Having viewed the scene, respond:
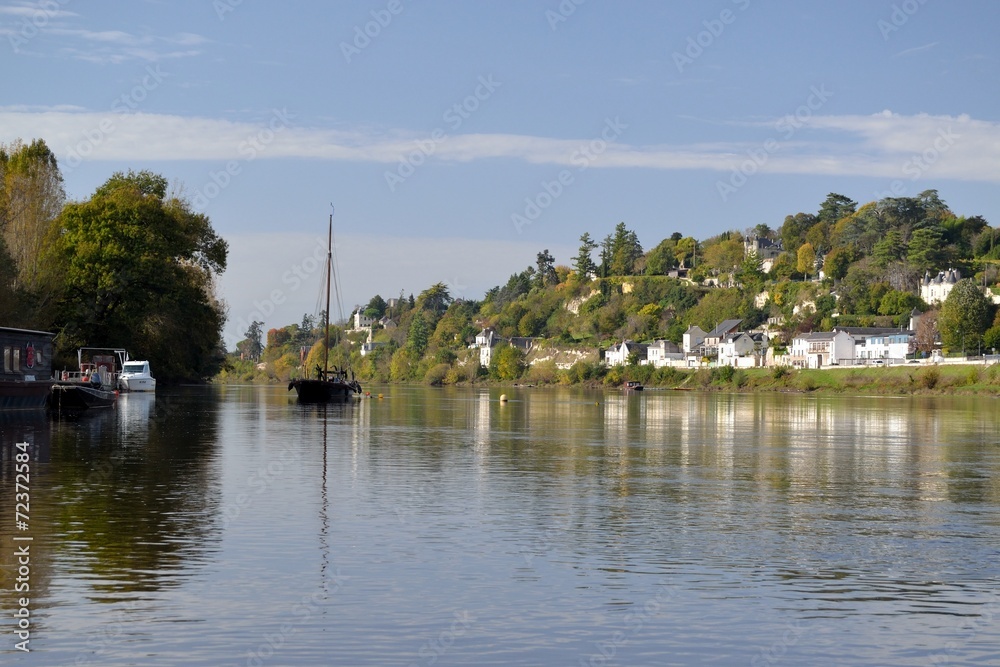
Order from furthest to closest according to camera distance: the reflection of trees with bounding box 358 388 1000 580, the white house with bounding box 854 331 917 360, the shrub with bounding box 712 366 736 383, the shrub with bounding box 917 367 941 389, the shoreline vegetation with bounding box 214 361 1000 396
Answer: the shrub with bounding box 712 366 736 383 < the white house with bounding box 854 331 917 360 < the shrub with bounding box 917 367 941 389 < the shoreline vegetation with bounding box 214 361 1000 396 < the reflection of trees with bounding box 358 388 1000 580

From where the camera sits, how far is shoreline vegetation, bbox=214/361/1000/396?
433ft

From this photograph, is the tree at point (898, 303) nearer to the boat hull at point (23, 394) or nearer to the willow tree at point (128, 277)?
the willow tree at point (128, 277)

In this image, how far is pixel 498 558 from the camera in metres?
19.2

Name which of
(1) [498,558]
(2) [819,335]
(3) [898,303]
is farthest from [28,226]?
(3) [898,303]

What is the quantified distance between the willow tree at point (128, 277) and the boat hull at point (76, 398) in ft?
36.2

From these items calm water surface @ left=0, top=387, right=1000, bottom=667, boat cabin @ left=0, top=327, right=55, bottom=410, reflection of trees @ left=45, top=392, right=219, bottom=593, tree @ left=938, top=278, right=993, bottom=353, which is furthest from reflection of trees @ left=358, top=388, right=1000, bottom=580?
tree @ left=938, top=278, right=993, bottom=353

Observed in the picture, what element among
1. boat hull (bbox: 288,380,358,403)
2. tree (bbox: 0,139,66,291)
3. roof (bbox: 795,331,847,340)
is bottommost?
boat hull (bbox: 288,380,358,403)

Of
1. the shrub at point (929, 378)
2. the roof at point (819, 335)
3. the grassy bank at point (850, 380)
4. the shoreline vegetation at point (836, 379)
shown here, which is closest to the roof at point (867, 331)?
the roof at point (819, 335)

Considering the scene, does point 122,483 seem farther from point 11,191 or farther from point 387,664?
point 11,191

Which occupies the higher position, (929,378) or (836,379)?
(929,378)

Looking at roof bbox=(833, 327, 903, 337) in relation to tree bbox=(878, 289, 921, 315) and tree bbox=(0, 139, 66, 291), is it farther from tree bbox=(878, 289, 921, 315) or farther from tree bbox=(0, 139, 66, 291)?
tree bbox=(0, 139, 66, 291)

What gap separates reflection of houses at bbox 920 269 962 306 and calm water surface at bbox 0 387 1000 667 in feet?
534

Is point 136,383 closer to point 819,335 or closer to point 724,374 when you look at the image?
point 724,374

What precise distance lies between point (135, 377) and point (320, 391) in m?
13.9
